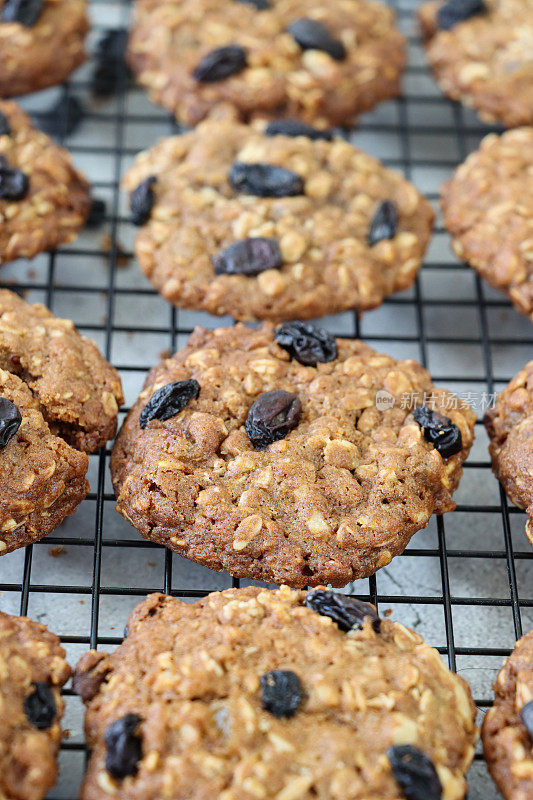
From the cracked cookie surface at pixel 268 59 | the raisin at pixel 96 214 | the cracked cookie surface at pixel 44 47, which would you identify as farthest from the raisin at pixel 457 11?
the raisin at pixel 96 214

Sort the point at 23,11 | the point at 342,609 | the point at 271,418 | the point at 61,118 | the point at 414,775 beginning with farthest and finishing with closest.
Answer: the point at 61,118 → the point at 23,11 → the point at 271,418 → the point at 342,609 → the point at 414,775

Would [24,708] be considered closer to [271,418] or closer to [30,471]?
[30,471]

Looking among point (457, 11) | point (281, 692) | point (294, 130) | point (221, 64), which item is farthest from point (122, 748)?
point (457, 11)

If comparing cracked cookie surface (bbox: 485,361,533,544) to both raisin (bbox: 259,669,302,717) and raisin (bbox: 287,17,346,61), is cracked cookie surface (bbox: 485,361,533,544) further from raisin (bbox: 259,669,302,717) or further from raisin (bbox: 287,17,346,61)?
raisin (bbox: 287,17,346,61)

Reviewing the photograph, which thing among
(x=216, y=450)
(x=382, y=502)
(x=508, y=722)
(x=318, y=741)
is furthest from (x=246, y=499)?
(x=508, y=722)

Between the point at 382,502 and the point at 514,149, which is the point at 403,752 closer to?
the point at 382,502

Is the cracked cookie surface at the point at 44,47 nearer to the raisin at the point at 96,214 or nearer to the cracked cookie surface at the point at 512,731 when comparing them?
the raisin at the point at 96,214

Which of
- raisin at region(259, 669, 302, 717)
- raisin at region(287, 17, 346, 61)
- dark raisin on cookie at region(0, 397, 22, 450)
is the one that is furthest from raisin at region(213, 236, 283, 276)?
raisin at region(259, 669, 302, 717)
